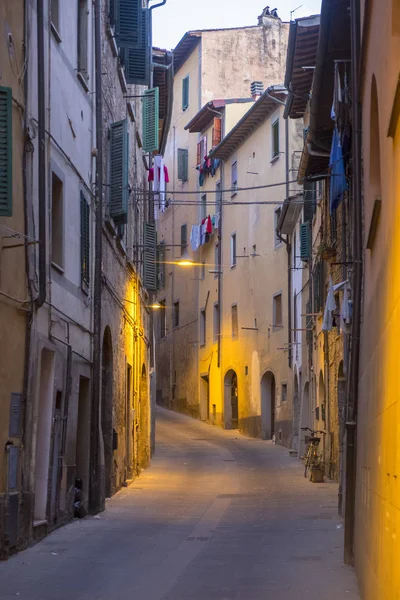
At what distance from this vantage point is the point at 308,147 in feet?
63.9

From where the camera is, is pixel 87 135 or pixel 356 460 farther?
pixel 87 135

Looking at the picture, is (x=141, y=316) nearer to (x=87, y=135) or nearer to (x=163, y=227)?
(x=87, y=135)

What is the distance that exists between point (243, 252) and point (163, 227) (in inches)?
505

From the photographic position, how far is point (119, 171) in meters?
19.6

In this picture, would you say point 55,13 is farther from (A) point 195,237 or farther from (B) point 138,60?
(A) point 195,237

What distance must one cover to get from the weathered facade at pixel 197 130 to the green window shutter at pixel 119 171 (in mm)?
25725

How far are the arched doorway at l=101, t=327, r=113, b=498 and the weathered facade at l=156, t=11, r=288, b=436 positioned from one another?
82.9 feet

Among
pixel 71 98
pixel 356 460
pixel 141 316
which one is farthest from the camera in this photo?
pixel 141 316

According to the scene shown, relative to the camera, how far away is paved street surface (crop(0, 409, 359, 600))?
9.73 m

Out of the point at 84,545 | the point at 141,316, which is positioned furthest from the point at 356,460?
the point at 141,316

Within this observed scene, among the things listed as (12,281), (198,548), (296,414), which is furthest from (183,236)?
(12,281)

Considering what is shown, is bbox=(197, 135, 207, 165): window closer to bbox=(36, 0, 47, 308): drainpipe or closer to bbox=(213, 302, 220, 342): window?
bbox=(213, 302, 220, 342): window

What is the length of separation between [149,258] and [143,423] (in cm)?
428

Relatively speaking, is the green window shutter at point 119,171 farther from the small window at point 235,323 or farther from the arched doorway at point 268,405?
the small window at point 235,323
